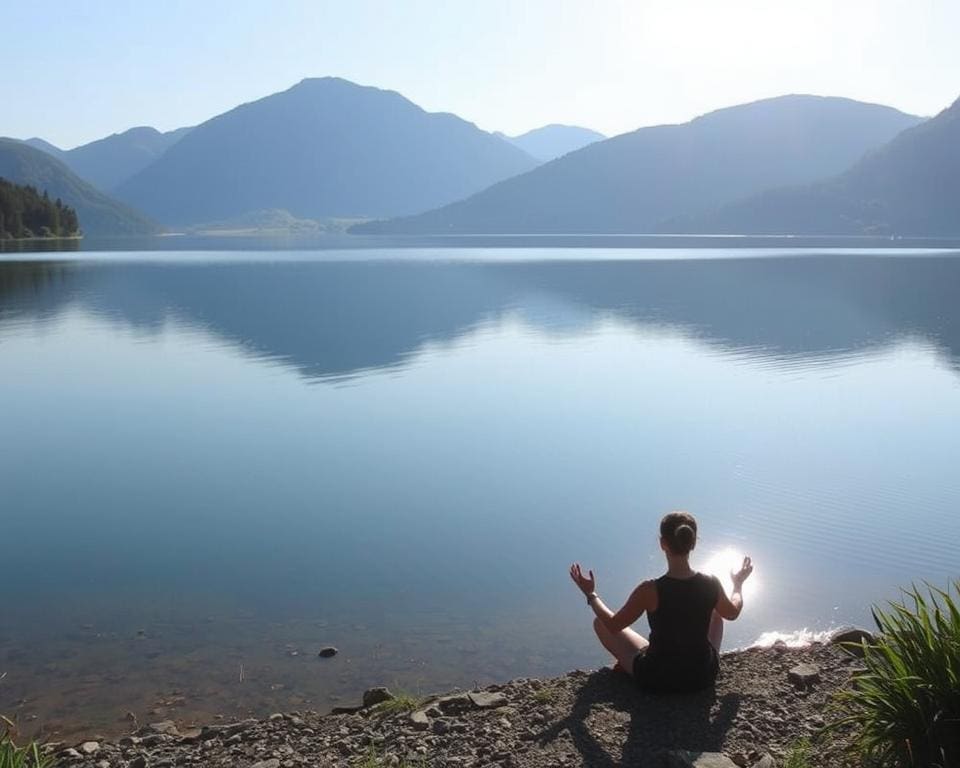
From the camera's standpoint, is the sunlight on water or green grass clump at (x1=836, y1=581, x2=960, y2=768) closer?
green grass clump at (x1=836, y1=581, x2=960, y2=768)

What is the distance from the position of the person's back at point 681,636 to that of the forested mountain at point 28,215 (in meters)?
154

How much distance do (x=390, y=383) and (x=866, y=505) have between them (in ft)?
51.9

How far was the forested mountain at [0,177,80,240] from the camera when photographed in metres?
143

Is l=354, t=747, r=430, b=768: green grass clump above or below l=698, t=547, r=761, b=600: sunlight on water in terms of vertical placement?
above

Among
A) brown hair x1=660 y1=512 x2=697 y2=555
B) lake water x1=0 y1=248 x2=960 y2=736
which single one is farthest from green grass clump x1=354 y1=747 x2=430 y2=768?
brown hair x1=660 y1=512 x2=697 y2=555

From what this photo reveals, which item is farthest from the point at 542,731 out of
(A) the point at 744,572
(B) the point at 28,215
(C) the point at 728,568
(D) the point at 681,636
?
(B) the point at 28,215

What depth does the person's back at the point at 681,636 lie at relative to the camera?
6.86m

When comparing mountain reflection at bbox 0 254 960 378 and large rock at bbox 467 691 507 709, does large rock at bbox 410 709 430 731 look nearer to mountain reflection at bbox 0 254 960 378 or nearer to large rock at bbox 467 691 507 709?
large rock at bbox 467 691 507 709

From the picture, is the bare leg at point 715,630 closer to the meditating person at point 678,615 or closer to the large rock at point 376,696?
the meditating person at point 678,615

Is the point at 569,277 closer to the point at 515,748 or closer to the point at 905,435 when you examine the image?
the point at 905,435

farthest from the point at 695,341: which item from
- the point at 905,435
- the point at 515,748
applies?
the point at 515,748

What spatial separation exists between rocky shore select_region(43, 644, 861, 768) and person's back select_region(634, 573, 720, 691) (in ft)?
0.60

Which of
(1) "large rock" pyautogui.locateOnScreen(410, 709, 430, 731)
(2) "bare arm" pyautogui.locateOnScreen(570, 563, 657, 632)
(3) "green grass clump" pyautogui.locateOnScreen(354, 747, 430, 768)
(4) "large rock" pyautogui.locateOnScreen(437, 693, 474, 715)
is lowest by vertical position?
(4) "large rock" pyautogui.locateOnScreen(437, 693, 474, 715)

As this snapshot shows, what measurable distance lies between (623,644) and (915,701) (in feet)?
8.55
